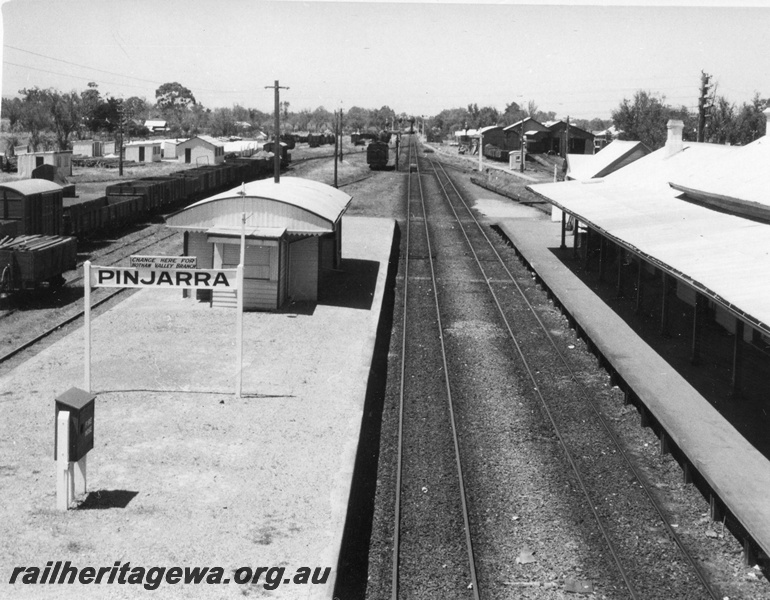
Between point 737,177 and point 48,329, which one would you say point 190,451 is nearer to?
point 48,329

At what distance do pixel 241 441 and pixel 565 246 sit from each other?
74.1 ft

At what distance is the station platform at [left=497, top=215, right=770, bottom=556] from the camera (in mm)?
10398

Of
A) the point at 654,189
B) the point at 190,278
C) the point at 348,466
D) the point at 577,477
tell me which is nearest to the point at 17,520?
the point at 348,466

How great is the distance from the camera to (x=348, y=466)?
11.6 metres

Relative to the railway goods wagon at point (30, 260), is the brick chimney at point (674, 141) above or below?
above

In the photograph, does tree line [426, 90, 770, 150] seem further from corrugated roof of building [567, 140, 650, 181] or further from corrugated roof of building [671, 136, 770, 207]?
corrugated roof of building [671, 136, 770, 207]

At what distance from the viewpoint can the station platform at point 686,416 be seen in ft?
34.1

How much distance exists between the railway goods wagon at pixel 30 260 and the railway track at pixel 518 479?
9089 mm

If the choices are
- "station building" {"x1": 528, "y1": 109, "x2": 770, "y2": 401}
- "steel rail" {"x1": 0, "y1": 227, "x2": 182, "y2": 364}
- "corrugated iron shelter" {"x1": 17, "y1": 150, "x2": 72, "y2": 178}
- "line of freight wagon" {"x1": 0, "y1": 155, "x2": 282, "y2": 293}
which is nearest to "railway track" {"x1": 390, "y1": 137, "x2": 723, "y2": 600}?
"station building" {"x1": 528, "y1": 109, "x2": 770, "y2": 401}

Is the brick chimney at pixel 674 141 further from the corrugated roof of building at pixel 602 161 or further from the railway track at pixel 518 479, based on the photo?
the railway track at pixel 518 479

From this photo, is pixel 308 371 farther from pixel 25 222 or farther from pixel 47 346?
pixel 25 222

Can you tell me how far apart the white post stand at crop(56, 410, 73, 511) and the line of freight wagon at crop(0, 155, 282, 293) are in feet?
39.0

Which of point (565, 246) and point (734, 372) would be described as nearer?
point (734, 372)

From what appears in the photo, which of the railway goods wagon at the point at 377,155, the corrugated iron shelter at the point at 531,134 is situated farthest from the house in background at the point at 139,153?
→ the corrugated iron shelter at the point at 531,134
